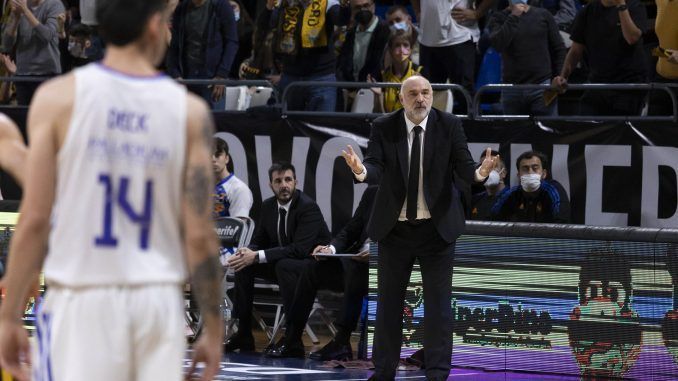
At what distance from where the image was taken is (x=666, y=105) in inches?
503

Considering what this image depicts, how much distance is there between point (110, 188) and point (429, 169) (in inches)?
215

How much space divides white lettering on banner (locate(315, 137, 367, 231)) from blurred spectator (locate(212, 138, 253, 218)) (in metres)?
0.91

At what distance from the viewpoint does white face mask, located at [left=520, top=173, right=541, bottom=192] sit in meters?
11.6

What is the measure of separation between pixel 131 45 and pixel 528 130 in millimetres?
8457

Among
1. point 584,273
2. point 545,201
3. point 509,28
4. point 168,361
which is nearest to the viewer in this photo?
point 168,361

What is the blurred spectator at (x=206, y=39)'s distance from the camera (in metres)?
13.9

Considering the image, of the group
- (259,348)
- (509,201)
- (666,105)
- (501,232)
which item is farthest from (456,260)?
(666,105)

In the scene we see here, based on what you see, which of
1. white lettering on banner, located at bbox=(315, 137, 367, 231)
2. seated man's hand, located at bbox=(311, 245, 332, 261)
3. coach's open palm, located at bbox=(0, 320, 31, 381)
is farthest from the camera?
white lettering on banner, located at bbox=(315, 137, 367, 231)

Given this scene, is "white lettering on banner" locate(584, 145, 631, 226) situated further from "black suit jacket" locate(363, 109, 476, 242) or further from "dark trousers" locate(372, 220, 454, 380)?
"dark trousers" locate(372, 220, 454, 380)

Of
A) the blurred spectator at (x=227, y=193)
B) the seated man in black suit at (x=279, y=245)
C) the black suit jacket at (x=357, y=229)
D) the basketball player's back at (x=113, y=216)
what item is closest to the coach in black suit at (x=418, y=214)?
the black suit jacket at (x=357, y=229)

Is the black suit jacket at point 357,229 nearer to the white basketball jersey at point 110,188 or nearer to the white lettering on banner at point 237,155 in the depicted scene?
the white lettering on banner at point 237,155

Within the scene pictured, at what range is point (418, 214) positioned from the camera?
916 centimetres

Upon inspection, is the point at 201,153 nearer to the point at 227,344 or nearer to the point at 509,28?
the point at 227,344

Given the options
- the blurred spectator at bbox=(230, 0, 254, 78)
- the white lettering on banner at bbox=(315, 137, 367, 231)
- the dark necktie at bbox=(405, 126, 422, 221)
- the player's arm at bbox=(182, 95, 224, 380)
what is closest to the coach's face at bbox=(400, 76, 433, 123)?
the dark necktie at bbox=(405, 126, 422, 221)
